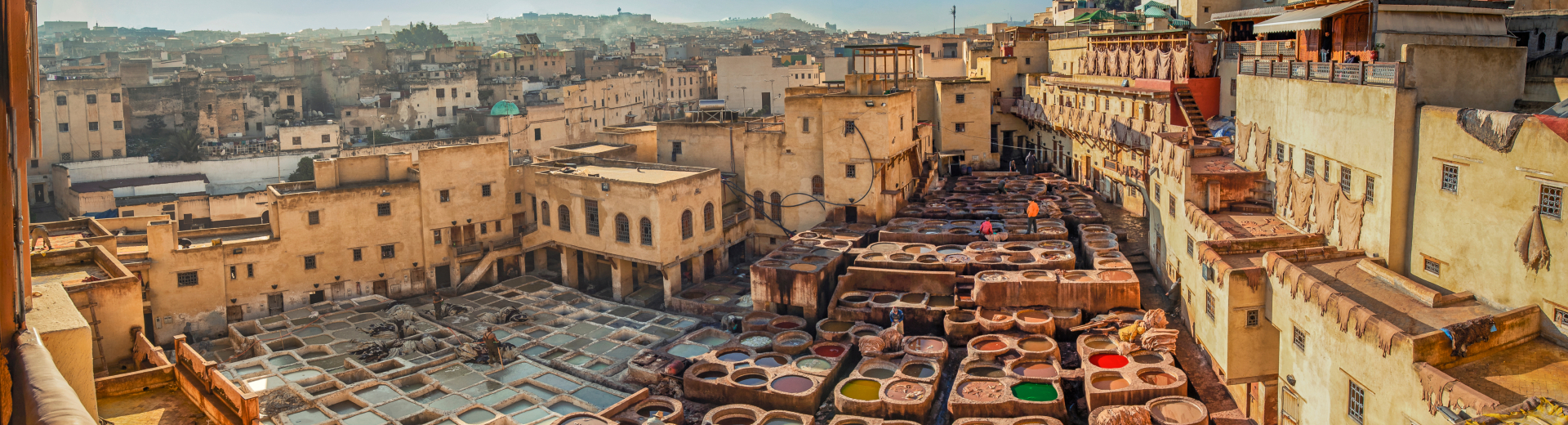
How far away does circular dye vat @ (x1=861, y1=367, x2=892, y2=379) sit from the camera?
27.6 m

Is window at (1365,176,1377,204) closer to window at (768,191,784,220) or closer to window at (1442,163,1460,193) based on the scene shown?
window at (1442,163,1460,193)

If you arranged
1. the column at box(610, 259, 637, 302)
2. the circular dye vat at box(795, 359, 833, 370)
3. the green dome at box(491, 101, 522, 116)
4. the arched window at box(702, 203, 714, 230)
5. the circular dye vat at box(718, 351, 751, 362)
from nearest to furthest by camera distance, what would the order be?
the circular dye vat at box(795, 359, 833, 370) → the circular dye vat at box(718, 351, 751, 362) → the column at box(610, 259, 637, 302) → the arched window at box(702, 203, 714, 230) → the green dome at box(491, 101, 522, 116)

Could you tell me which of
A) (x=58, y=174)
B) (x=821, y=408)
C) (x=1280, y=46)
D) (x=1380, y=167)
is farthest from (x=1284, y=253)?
(x=58, y=174)

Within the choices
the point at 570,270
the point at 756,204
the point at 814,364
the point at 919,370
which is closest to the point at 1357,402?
the point at 919,370

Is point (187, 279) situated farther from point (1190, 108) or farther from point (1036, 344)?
point (1190, 108)

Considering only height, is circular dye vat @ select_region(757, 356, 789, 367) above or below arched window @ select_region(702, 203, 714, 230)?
below

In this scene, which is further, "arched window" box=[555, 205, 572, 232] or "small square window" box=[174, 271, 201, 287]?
"arched window" box=[555, 205, 572, 232]

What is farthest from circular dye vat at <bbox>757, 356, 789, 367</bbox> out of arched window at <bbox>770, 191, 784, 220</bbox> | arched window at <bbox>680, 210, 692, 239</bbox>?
arched window at <bbox>770, 191, 784, 220</bbox>

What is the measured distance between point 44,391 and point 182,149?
64188 mm

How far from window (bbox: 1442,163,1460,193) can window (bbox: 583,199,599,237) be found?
90.6ft

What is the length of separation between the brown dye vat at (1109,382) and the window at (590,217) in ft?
67.3

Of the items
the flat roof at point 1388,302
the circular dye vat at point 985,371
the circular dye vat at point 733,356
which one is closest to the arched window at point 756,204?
the circular dye vat at point 733,356

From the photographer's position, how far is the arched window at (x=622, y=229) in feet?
125

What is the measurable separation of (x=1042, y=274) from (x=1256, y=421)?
950cm
